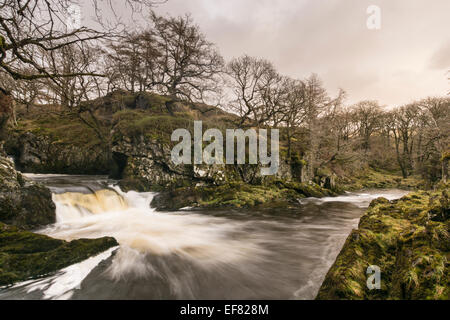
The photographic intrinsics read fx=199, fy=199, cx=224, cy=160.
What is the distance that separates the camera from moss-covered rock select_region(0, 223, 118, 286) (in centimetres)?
336

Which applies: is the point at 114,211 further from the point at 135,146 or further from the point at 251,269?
the point at 251,269

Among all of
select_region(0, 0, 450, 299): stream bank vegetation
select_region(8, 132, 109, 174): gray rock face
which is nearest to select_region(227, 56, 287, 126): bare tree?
select_region(0, 0, 450, 299): stream bank vegetation

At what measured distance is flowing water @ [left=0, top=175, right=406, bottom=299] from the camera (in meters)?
3.32

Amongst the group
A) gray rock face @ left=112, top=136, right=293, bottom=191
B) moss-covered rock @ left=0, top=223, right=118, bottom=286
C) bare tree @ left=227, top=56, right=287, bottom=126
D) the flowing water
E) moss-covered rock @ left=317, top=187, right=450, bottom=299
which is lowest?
the flowing water

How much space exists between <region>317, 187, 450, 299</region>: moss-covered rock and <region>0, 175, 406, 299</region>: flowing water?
931mm

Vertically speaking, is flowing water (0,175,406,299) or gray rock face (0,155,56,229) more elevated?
gray rock face (0,155,56,229)

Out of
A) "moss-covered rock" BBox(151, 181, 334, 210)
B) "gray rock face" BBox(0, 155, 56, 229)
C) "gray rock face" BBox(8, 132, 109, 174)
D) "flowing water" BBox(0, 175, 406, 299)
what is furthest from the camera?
"gray rock face" BBox(8, 132, 109, 174)

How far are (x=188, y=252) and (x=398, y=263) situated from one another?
417 cm

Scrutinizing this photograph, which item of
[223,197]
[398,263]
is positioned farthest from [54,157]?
[398,263]

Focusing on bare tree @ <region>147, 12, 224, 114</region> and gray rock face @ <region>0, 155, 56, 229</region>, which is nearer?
gray rock face @ <region>0, 155, 56, 229</region>

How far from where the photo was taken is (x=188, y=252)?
5078 millimetres

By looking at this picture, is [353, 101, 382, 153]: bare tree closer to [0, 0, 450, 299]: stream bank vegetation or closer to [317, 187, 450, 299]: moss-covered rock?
[0, 0, 450, 299]: stream bank vegetation

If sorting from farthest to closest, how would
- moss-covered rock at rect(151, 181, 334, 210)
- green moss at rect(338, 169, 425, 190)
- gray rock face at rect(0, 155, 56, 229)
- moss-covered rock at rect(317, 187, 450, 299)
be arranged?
green moss at rect(338, 169, 425, 190) → moss-covered rock at rect(151, 181, 334, 210) → gray rock face at rect(0, 155, 56, 229) → moss-covered rock at rect(317, 187, 450, 299)
